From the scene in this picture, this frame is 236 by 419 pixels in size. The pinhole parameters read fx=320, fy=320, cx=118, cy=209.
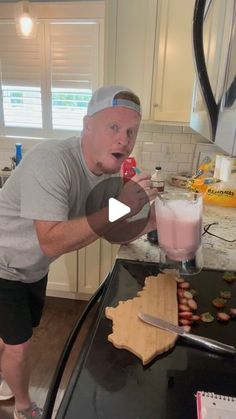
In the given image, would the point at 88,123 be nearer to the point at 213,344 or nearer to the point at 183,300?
the point at 183,300

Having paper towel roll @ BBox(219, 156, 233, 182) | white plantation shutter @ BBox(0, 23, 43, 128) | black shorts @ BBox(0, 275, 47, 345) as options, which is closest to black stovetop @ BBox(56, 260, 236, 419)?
black shorts @ BBox(0, 275, 47, 345)

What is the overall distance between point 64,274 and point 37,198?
52.7 inches

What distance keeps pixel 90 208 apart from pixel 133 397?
762 mm

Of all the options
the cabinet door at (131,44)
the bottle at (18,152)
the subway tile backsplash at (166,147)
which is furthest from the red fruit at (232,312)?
the bottle at (18,152)

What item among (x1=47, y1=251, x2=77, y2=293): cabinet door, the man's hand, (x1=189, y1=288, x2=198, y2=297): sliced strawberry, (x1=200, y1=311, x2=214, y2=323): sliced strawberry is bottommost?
(x1=47, y1=251, x2=77, y2=293): cabinet door

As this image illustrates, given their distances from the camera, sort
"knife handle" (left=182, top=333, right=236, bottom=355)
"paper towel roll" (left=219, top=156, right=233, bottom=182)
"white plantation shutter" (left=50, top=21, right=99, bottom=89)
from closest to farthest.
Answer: "knife handle" (left=182, top=333, right=236, bottom=355), "paper towel roll" (left=219, top=156, right=233, bottom=182), "white plantation shutter" (left=50, top=21, right=99, bottom=89)

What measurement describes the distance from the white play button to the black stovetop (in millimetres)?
316

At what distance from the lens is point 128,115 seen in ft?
3.33

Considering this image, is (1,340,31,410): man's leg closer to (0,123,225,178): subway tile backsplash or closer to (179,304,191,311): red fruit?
(179,304,191,311): red fruit

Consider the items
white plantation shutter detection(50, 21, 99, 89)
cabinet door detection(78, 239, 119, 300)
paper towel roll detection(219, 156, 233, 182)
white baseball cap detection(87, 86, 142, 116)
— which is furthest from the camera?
white plantation shutter detection(50, 21, 99, 89)

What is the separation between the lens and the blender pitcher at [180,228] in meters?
0.91

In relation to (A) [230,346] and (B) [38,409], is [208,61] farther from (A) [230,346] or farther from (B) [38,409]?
(B) [38,409]

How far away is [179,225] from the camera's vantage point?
92cm

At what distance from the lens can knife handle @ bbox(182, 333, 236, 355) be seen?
688 millimetres
